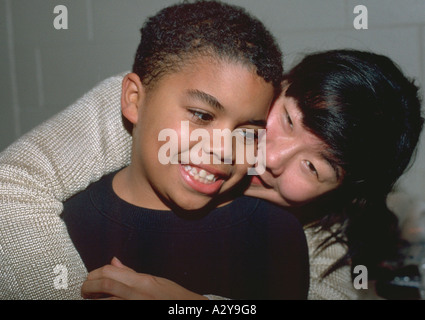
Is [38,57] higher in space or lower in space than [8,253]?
higher

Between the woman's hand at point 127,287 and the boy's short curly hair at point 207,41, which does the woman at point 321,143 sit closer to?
the woman's hand at point 127,287

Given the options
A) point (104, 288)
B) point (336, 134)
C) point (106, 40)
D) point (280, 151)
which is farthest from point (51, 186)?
point (106, 40)

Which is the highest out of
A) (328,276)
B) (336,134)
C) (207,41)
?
(207,41)

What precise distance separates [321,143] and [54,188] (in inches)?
23.6

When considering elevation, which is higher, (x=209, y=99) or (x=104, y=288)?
(x=209, y=99)

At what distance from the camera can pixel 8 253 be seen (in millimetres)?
822

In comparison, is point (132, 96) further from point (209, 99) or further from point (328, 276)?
point (328, 276)

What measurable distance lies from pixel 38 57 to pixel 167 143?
103 centimetres

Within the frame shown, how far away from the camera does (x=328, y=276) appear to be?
3.57 ft

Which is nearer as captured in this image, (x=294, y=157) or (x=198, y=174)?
(x=198, y=174)

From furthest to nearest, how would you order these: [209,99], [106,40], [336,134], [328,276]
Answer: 1. [106,40]
2. [328,276]
3. [336,134]
4. [209,99]

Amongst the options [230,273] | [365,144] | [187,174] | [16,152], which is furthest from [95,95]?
[365,144]

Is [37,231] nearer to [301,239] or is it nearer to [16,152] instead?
[16,152]

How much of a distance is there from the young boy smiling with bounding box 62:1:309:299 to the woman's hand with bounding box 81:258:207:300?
77 mm
